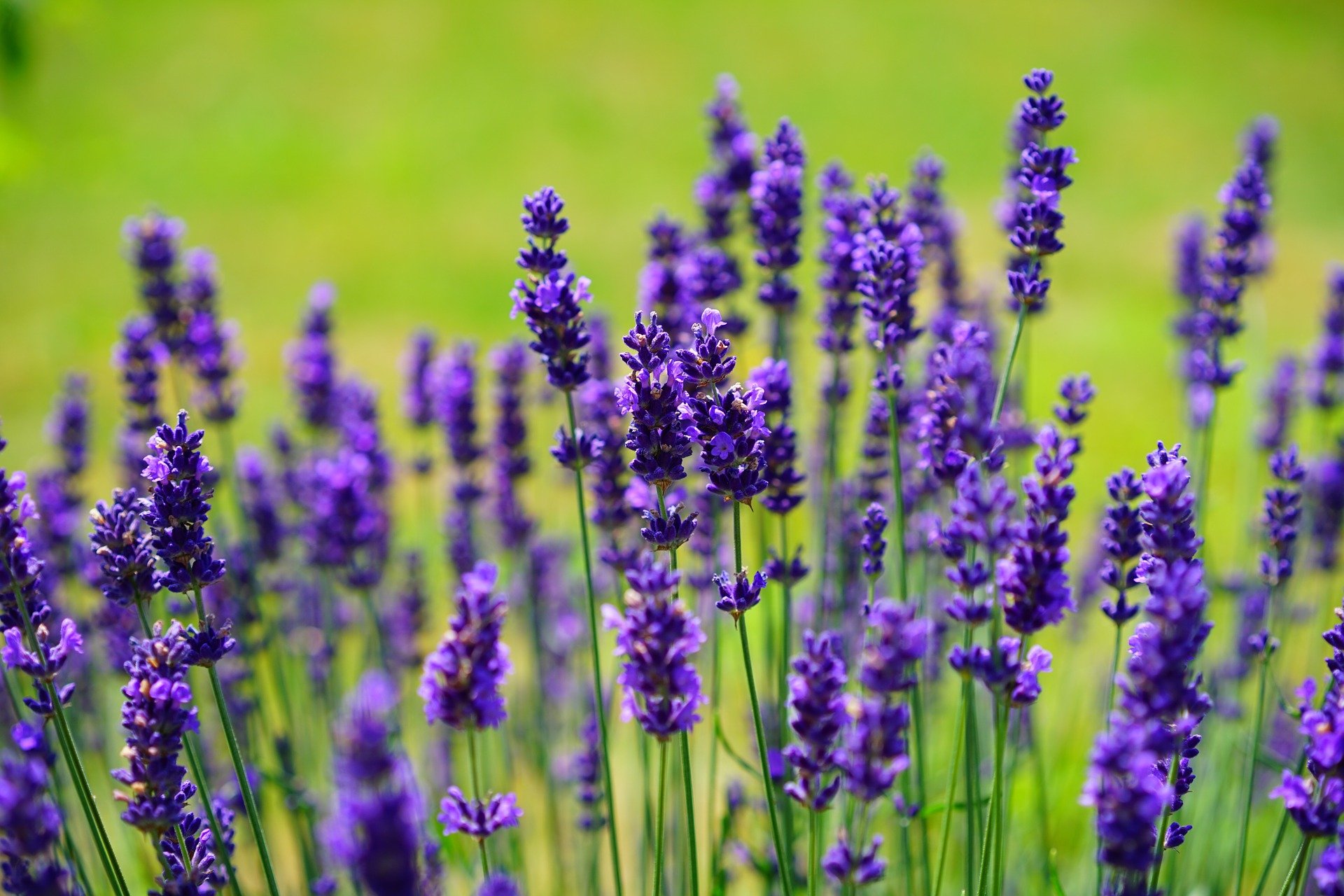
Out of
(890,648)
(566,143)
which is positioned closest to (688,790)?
(890,648)

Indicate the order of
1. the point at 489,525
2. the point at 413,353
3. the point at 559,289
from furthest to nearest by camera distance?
the point at 489,525 → the point at 413,353 → the point at 559,289

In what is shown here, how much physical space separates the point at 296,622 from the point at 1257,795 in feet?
14.3

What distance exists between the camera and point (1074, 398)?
245 centimetres

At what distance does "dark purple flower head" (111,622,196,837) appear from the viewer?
1.80m

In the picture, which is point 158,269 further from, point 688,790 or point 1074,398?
point 1074,398

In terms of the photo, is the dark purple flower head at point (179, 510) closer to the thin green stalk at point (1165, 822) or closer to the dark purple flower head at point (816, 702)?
the dark purple flower head at point (816, 702)

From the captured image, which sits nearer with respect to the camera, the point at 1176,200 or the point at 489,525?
the point at 489,525

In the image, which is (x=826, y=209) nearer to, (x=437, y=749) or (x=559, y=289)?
(x=559, y=289)

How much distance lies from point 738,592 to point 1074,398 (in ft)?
3.40

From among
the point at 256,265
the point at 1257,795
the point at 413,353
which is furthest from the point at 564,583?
the point at 256,265

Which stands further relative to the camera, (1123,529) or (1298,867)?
(1123,529)

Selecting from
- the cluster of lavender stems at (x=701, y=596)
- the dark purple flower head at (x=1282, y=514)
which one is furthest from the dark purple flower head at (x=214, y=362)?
the dark purple flower head at (x=1282, y=514)

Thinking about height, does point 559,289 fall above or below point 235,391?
below

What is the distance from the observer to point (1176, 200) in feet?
40.3
